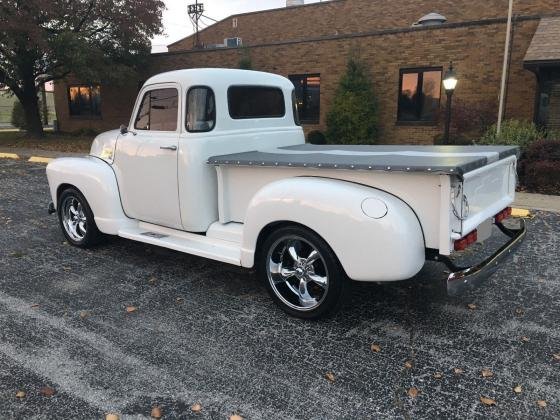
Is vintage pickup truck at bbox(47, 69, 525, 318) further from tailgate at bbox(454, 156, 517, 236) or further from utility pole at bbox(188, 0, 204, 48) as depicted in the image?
utility pole at bbox(188, 0, 204, 48)

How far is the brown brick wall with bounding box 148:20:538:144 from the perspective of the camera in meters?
13.5

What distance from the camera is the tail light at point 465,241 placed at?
3311 mm

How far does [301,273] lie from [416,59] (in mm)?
13214

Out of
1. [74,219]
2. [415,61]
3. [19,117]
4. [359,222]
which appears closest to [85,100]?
[19,117]

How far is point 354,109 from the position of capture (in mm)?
15336

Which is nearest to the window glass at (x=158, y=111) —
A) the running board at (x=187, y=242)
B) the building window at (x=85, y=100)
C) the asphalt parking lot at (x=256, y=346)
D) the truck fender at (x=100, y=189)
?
the truck fender at (x=100, y=189)

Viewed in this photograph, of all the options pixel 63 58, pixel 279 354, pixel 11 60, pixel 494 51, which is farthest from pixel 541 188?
pixel 11 60

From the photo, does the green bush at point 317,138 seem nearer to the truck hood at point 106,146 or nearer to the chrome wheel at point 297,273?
the truck hood at point 106,146

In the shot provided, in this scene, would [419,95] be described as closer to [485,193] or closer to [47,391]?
[485,193]

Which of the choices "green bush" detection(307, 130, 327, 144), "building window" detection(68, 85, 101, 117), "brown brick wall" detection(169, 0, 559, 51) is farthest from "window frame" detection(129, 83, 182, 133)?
"building window" detection(68, 85, 101, 117)

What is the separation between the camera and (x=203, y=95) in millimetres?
4566

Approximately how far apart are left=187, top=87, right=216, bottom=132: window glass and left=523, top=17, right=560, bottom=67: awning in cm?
993

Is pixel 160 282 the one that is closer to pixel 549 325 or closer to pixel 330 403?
pixel 330 403

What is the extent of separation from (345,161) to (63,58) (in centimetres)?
1737
